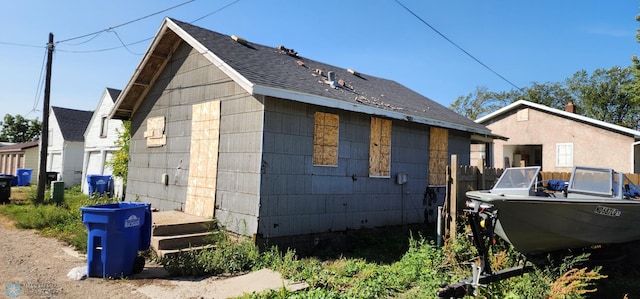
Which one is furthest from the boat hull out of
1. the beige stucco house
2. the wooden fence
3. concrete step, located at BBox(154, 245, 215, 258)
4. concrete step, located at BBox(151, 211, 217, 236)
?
the beige stucco house

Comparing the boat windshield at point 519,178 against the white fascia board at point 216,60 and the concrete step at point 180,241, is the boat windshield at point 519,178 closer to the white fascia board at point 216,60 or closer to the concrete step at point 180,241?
the white fascia board at point 216,60

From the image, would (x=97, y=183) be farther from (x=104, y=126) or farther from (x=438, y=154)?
(x=438, y=154)

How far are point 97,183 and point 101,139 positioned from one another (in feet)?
14.6

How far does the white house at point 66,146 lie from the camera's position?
2491 centimetres

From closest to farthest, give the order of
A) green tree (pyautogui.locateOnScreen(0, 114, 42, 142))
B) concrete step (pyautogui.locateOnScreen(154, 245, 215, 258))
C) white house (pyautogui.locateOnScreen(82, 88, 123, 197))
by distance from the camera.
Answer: concrete step (pyautogui.locateOnScreen(154, 245, 215, 258)) → white house (pyautogui.locateOnScreen(82, 88, 123, 197)) → green tree (pyautogui.locateOnScreen(0, 114, 42, 142))

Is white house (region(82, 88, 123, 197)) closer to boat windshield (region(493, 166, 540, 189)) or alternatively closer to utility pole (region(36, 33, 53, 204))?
utility pole (region(36, 33, 53, 204))

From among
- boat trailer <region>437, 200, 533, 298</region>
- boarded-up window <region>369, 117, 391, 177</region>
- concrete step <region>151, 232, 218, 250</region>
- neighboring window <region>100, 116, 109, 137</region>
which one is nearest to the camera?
boat trailer <region>437, 200, 533, 298</region>

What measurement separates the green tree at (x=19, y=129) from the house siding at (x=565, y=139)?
52.9 metres

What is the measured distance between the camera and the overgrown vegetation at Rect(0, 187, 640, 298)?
5.39 meters

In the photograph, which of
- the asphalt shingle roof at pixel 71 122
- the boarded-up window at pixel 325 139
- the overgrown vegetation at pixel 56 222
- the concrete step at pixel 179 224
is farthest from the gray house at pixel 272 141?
the asphalt shingle roof at pixel 71 122

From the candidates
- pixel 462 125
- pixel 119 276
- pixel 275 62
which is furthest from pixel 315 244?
pixel 462 125

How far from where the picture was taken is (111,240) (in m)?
6.38

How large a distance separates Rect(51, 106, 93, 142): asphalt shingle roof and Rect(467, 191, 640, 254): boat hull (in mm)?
26868

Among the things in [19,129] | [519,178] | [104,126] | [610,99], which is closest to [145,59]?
[519,178]
